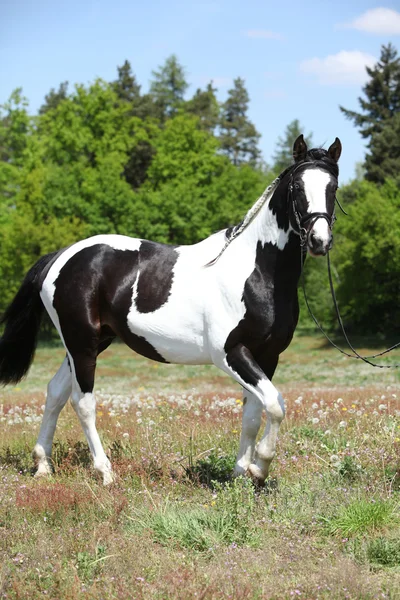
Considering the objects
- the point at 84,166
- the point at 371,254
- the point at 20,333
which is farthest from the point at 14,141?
the point at 20,333

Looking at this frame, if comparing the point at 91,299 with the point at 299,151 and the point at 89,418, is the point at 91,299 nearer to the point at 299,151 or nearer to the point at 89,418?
the point at 89,418

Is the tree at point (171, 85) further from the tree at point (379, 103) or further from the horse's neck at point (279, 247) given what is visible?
the horse's neck at point (279, 247)

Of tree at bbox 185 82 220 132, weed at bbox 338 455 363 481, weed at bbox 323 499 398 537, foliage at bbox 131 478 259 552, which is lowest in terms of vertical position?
foliage at bbox 131 478 259 552

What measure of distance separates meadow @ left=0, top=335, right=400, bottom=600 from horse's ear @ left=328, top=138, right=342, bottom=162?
2.95 metres

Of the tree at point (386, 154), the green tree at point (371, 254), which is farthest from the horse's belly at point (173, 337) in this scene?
the tree at point (386, 154)

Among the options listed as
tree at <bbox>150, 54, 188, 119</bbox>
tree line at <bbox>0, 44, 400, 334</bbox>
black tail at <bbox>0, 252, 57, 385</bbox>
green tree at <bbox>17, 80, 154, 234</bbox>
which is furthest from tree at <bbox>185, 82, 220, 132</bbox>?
black tail at <bbox>0, 252, 57, 385</bbox>

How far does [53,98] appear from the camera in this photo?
76.8 meters

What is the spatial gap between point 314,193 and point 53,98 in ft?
252

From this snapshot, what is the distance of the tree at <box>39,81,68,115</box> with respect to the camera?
76.5 m

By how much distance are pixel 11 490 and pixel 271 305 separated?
316 cm

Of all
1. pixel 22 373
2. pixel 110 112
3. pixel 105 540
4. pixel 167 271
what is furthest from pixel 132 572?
pixel 110 112

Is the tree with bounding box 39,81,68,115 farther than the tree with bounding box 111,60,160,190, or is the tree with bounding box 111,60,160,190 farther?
the tree with bounding box 39,81,68,115

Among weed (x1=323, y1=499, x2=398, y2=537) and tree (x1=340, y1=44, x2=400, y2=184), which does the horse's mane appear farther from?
tree (x1=340, y1=44, x2=400, y2=184)

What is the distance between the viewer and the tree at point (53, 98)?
76500mm
